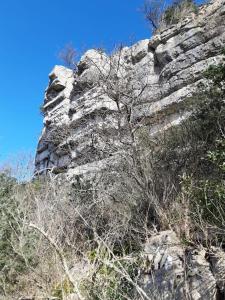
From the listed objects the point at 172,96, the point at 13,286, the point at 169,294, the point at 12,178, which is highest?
the point at 172,96

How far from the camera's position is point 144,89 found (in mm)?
13977

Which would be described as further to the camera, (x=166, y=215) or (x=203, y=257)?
(x=166, y=215)

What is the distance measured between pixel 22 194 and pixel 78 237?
10.9ft

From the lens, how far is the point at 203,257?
632cm

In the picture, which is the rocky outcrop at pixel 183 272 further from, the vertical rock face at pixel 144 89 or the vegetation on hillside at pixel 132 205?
the vertical rock face at pixel 144 89

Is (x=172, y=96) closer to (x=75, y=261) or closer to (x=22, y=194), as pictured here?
(x=22, y=194)

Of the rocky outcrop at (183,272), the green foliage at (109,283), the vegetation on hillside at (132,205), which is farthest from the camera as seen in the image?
the vegetation on hillside at (132,205)

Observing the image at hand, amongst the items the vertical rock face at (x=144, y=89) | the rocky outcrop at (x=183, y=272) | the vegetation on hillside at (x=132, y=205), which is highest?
the vertical rock face at (x=144, y=89)

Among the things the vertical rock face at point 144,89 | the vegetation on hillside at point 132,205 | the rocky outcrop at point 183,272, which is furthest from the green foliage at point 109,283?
the vertical rock face at point 144,89

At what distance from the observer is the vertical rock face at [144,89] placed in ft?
44.1

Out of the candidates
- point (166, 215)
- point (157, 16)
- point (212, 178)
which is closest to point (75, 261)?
point (166, 215)

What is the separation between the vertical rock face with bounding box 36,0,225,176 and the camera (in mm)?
13453

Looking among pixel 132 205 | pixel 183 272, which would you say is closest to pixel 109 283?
pixel 183 272

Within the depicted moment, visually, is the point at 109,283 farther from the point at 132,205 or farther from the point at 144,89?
the point at 144,89
